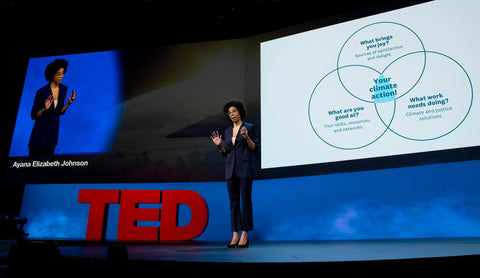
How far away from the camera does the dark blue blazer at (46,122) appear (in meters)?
4.95

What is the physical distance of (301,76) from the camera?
3908 millimetres

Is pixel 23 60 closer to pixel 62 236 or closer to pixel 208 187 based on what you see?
pixel 62 236

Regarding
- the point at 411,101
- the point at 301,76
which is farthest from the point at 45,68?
the point at 411,101

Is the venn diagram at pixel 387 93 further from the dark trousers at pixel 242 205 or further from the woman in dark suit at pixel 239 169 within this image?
the dark trousers at pixel 242 205

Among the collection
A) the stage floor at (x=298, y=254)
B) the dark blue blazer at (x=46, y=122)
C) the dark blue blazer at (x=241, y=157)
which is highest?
the dark blue blazer at (x=46, y=122)

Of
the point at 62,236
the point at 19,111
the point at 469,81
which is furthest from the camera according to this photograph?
the point at 19,111

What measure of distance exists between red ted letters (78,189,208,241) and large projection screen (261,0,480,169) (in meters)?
0.98

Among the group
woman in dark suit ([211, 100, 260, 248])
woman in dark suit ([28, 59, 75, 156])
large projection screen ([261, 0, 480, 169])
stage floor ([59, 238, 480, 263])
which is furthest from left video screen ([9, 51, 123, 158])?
stage floor ([59, 238, 480, 263])

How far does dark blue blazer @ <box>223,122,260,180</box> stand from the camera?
2791 millimetres

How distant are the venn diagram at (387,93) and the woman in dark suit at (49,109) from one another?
3.53 m

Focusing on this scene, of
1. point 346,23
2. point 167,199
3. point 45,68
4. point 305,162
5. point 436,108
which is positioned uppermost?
point 45,68

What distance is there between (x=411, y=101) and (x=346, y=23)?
114 cm
